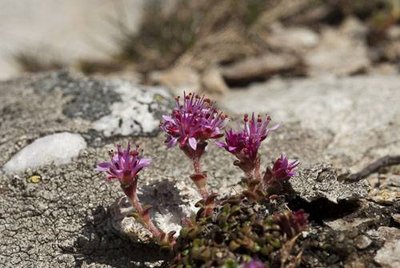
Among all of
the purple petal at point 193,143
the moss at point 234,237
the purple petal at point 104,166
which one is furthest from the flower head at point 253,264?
the purple petal at point 104,166

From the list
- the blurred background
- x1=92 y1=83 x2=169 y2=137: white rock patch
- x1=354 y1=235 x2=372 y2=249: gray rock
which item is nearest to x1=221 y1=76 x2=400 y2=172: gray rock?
the blurred background

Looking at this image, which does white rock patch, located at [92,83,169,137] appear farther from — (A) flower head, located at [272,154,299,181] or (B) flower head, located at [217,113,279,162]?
(A) flower head, located at [272,154,299,181]

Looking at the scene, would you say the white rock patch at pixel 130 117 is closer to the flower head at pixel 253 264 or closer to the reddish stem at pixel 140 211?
the reddish stem at pixel 140 211

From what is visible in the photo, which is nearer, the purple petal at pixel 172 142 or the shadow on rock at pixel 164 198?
the purple petal at pixel 172 142

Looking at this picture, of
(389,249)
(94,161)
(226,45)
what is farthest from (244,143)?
(226,45)

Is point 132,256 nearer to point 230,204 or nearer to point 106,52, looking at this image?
point 230,204

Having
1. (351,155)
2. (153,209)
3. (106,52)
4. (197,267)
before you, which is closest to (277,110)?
(351,155)
